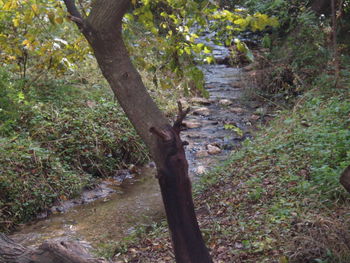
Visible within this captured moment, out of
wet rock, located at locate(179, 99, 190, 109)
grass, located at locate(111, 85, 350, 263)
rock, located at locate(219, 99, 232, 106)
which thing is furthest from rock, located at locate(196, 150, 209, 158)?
rock, located at locate(219, 99, 232, 106)

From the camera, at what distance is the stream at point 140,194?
5337 millimetres

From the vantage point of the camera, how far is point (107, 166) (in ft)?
23.6

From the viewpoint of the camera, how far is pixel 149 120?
9.35ft

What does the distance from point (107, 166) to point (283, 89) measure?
15.6 ft

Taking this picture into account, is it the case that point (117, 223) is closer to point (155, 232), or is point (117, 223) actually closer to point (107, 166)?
point (155, 232)

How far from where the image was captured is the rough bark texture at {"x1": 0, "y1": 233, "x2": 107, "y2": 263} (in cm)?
268

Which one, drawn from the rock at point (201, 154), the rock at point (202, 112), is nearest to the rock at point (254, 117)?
the rock at point (202, 112)

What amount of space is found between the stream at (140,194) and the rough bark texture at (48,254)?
205cm

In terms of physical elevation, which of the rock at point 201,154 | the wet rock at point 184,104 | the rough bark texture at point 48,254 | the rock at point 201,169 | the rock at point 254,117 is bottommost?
the rock at point 201,169

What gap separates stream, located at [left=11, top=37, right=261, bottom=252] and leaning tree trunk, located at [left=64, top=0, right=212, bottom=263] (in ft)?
4.80

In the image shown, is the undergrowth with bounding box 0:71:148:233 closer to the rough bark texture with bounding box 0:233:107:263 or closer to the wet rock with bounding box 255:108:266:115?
the rough bark texture with bounding box 0:233:107:263

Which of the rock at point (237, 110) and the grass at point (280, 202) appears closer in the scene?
the grass at point (280, 202)

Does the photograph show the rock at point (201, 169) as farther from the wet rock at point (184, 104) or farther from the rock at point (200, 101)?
the rock at point (200, 101)

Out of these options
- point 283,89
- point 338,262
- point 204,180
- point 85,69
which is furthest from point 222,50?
point 338,262
